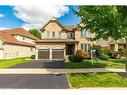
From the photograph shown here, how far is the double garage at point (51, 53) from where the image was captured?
35.9 metres

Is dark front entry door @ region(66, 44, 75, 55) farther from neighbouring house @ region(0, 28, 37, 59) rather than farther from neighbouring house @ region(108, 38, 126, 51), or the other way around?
neighbouring house @ region(0, 28, 37, 59)

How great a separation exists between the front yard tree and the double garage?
19688 mm

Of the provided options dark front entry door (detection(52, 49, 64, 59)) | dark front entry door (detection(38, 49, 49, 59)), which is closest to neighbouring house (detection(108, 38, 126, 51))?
dark front entry door (detection(52, 49, 64, 59))

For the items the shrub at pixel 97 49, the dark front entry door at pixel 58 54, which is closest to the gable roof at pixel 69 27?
the dark front entry door at pixel 58 54

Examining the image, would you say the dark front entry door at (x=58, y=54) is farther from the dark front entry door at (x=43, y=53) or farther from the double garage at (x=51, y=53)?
the dark front entry door at (x=43, y=53)

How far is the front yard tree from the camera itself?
1405 centimetres

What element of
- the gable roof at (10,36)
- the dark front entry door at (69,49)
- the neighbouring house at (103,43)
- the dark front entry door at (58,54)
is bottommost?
the dark front entry door at (58,54)

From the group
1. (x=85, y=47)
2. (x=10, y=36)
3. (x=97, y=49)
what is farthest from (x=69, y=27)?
(x=10, y=36)

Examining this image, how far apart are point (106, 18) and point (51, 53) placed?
22.0 m

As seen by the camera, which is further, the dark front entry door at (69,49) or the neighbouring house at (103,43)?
the dark front entry door at (69,49)

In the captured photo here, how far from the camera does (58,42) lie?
119ft

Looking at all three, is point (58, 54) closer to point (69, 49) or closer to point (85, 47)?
point (69, 49)

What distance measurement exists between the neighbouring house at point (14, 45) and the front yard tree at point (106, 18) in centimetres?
2311
